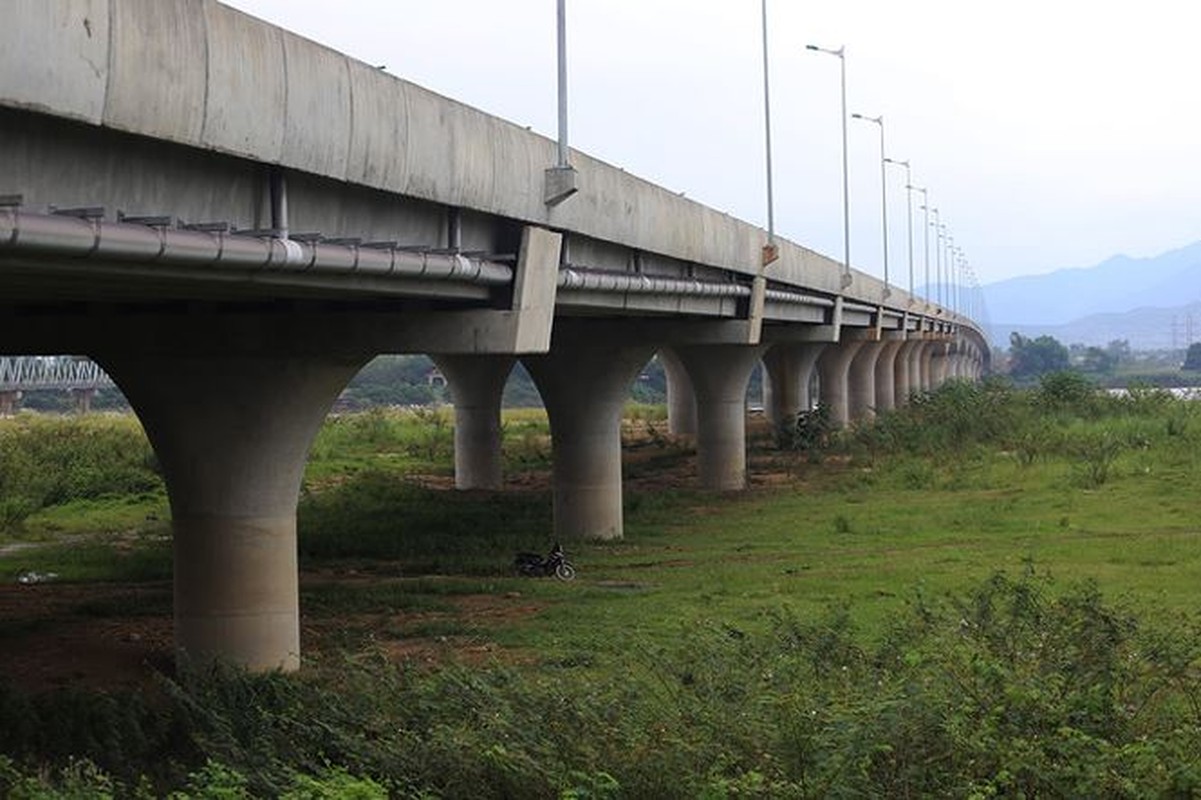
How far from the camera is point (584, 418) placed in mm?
34312

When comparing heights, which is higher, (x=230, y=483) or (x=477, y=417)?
(x=477, y=417)

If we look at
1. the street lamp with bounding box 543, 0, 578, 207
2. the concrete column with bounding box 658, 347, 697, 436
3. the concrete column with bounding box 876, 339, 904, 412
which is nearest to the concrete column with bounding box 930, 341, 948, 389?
the concrete column with bounding box 876, 339, 904, 412

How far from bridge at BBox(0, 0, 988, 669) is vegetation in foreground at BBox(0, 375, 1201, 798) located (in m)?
2.46

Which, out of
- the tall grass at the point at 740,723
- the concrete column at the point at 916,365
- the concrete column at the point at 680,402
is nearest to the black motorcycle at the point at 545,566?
the tall grass at the point at 740,723

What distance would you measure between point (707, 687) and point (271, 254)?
15.1 ft

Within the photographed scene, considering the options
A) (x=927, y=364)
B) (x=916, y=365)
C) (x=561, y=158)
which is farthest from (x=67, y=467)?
(x=927, y=364)

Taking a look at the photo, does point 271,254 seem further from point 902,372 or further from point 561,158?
point 902,372

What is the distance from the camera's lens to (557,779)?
38.2 feet

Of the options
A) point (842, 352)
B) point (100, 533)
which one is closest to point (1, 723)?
point (100, 533)

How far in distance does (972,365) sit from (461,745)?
551 ft

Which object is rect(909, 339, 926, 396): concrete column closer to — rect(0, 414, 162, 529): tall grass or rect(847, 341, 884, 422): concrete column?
rect(847, 341, 884, 422): concrete column

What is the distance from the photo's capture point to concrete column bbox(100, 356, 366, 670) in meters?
19.1

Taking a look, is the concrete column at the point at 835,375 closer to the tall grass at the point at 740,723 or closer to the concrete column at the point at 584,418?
the concrete column at the point at 584,418

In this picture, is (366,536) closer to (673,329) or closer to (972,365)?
(673,329)
